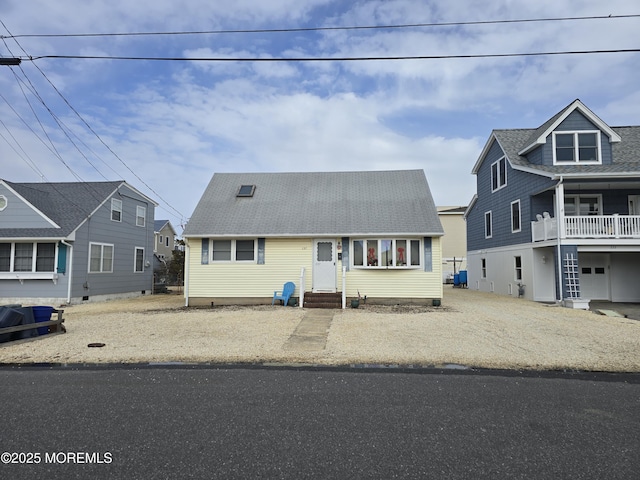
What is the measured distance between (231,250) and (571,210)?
1458 centimetres

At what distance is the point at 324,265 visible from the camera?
1451 centimetres

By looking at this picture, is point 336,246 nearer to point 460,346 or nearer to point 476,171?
point 460,346

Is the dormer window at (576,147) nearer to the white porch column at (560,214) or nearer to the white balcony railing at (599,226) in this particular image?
the white porch column at (560,214)

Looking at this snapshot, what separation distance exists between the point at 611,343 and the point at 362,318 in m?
5.76

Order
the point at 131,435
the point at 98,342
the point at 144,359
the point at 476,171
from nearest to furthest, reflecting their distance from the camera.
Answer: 1. the point at 131,435
2. the point at 144,359
3. the point at 98,342
4. the point at 476,171

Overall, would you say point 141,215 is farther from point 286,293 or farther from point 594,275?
point 594,275

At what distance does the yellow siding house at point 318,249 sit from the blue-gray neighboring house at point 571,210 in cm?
476

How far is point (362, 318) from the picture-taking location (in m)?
11.0

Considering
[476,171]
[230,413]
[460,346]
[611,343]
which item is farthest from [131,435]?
[476,171]

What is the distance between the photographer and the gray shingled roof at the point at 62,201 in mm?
15523

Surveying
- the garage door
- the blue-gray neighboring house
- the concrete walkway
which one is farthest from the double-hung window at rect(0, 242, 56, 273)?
the garage door

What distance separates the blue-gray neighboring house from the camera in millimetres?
14172

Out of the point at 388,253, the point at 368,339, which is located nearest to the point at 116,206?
the point at 388,253

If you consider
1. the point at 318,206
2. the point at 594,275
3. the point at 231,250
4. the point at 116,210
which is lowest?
the point at 594,275
